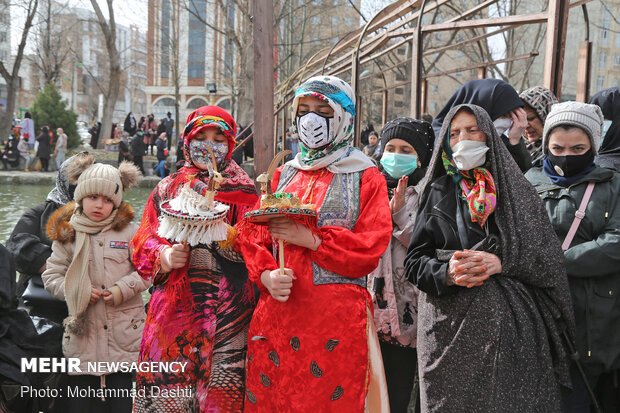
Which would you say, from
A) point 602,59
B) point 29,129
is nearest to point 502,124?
point 29,129

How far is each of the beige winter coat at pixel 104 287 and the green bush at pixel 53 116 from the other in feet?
82.5

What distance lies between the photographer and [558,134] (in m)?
2.91

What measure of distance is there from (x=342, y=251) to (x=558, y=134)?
4.46 feet

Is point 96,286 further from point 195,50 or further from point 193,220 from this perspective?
point 195,50

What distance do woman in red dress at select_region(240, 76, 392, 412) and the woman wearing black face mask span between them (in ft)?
3.14

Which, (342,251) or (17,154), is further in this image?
(17,154)

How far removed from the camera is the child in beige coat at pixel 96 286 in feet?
11.2

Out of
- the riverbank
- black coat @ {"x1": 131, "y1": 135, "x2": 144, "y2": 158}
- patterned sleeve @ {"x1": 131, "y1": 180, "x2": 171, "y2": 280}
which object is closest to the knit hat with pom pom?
patterned sleeve @ {"x1": 131, "y1": 180, "x2": 171, "y2": 280}

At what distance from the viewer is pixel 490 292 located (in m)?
2.47

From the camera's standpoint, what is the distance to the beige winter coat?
343cm

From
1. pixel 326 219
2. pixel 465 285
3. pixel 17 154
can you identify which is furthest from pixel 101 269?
pixel 17 154

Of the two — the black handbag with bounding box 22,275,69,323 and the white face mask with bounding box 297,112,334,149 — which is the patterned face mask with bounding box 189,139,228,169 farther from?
the black handbag with bounding box 22,275,69,323

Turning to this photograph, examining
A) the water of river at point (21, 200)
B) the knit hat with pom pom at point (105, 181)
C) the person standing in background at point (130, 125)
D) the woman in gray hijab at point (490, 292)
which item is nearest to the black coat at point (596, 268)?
the woman in gray hijab at point (490, 292)

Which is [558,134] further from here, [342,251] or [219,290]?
[219,290]
